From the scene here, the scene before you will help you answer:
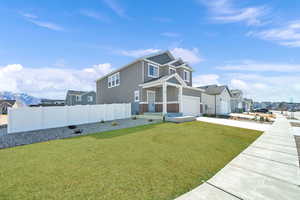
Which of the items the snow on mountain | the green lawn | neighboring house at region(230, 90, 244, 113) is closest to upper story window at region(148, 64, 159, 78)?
the green lawn

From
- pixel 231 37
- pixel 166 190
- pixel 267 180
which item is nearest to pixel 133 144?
pixel 166 190

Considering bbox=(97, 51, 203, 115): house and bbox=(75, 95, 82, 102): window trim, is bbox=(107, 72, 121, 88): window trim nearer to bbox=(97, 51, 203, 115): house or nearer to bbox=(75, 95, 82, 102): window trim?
bbox=(97, 51, 203, 115): house

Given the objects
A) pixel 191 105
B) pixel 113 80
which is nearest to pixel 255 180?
pixel 191 105

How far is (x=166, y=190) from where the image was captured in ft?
7.77

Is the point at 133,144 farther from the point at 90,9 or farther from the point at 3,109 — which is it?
the point at 3,109

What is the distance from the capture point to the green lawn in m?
2.32

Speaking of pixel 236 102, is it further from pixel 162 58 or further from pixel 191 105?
pixel 162 58

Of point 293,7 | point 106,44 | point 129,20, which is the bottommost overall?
point 293,7

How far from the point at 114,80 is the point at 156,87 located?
25.3 ft

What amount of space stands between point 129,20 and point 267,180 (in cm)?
1392

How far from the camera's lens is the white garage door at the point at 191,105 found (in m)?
13.9

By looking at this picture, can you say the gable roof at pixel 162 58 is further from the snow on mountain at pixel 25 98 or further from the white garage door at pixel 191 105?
the snow on mountain at pixel 25 98

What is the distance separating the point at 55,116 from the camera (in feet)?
29.2

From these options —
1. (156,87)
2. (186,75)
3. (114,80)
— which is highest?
(186,75)
